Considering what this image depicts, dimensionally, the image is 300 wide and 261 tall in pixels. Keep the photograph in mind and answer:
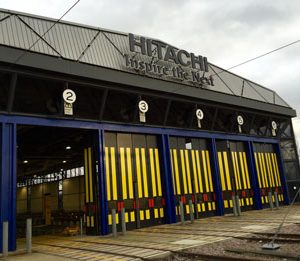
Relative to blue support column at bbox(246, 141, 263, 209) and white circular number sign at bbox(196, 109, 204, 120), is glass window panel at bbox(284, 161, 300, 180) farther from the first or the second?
white circular number sign at bbox(196, 109, 204, 120)

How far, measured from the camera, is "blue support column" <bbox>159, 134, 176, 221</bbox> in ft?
63.8

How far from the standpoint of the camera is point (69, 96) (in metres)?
16.0

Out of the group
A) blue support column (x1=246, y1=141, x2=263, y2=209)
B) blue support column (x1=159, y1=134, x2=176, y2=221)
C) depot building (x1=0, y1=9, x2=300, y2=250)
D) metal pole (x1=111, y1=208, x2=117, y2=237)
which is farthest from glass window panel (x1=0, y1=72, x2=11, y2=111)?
blue support column (x1=246, y1=141, x2=263, y2=209)

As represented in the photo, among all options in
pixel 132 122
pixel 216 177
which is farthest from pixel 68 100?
pixel 216 177

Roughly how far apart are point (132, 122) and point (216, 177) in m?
7.36

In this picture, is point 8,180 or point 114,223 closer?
point 8,180

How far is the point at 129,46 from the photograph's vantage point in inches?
752

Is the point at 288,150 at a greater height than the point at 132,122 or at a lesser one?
lesser

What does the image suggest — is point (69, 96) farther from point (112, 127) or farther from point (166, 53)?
point (166, 53)

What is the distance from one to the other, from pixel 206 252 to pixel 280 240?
8.86 feet

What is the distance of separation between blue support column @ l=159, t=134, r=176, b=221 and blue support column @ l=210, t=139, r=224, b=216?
410cm

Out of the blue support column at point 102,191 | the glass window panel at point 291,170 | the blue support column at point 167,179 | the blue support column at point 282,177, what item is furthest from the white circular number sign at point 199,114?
the glass window panel at point 291,170

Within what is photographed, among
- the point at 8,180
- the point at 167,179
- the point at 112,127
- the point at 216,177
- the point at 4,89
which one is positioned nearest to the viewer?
the point at 8,180

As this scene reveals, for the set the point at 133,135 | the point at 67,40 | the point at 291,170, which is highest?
the point at 67,40
